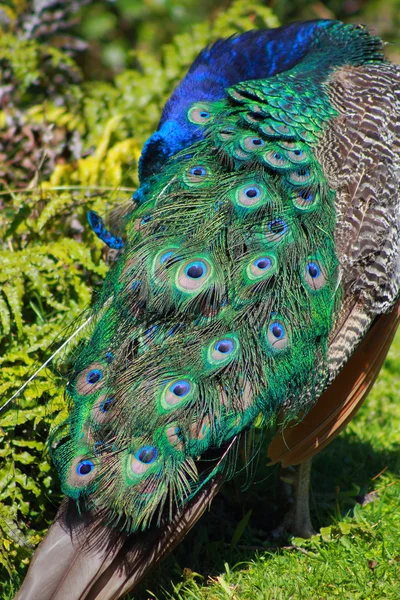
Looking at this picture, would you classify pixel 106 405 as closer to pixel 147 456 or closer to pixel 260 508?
pixel 147 456

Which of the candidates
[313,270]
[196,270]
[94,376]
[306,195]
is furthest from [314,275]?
[94,376]

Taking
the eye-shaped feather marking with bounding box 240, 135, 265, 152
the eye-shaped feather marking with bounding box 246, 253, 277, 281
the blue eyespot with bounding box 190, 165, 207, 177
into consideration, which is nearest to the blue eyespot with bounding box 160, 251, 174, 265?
the eye-shaped feather marking with bounding box 246, 253, 277, 281

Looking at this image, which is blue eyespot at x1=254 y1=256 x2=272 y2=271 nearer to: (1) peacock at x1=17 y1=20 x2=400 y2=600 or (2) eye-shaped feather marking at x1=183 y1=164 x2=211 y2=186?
(1) peacock at x1=17 y1=20 x2=400 y2=600

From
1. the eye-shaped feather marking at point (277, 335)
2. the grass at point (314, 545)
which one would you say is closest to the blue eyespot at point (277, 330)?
the eye-shaped feather marking at point (277, 335)

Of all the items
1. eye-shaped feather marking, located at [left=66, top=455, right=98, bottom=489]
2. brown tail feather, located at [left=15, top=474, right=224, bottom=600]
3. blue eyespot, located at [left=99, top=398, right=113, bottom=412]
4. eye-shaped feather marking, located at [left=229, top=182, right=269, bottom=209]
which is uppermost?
eye-shaped feather marking, located at [left=229, top=182, right=269, bottom=209]

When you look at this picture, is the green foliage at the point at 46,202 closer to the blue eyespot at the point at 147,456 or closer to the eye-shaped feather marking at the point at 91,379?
the eye-shaped feather marking at the point at 91,379

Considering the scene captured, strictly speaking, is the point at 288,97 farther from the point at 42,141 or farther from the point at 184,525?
the point at 42,141
